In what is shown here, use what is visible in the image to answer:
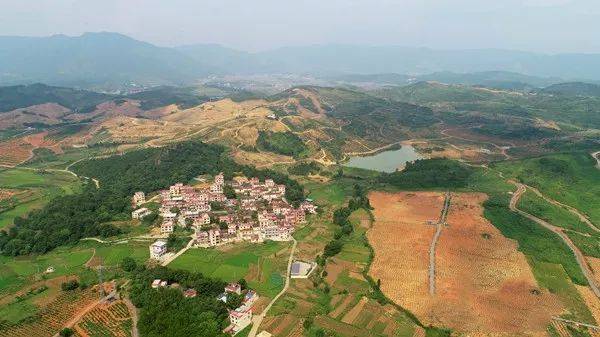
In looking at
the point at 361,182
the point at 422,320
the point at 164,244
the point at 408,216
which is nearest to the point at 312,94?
the point at 361,182

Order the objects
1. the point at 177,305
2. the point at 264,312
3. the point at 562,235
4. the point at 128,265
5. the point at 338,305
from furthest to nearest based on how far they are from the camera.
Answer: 1. the point at 562,235
2. the point at 128,265
3. the point at 338,305
4. the point at 264,312
5. the point at 177,305

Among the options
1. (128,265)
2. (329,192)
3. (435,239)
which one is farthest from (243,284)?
(329,192)

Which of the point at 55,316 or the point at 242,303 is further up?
the point at 242,303

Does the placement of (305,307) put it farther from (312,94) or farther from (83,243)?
(312,94)

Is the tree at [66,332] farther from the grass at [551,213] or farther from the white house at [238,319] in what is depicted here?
the grass at [551,213]

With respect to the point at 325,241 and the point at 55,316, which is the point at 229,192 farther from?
the point at 55,316

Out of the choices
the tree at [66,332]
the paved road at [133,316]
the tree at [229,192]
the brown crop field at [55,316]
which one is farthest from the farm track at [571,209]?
the tree at [66,332]

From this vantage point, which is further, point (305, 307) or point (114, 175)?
point (114, 175)
